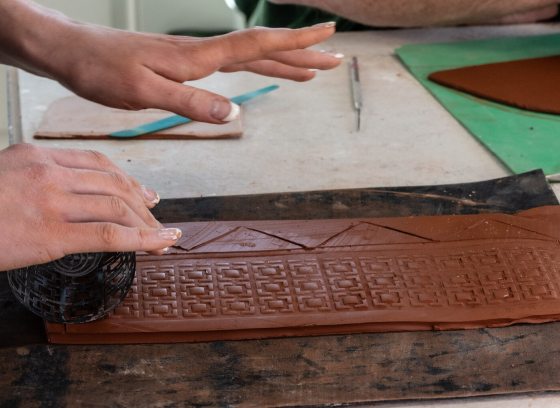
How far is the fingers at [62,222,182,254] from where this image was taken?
1.04 metres

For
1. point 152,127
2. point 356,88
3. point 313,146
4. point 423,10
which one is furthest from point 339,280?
point 423,10

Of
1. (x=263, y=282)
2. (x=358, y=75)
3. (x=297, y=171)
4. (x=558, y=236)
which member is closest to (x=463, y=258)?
(x=558, y=236)

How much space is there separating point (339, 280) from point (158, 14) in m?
2.27

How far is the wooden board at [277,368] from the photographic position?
1104mm

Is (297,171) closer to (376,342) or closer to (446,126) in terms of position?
(446,126)

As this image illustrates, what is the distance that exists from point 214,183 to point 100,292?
474 mm

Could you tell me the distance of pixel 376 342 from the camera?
3.93 ft

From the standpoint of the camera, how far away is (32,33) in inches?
55.2

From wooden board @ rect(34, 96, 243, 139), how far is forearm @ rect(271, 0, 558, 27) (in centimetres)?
60

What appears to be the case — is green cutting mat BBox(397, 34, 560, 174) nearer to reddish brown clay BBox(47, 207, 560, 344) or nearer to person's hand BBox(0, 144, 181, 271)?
reddish brown clay BBox(47, 207, 560, 344)

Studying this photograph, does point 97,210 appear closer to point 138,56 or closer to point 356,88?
point 138,56

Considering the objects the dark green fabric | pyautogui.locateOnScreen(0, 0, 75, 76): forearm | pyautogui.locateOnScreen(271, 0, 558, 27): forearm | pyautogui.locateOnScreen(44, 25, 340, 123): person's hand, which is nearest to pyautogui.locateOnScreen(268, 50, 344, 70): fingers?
pyautogui.locateOnScreen(44, 25, 340, 123): person's hand

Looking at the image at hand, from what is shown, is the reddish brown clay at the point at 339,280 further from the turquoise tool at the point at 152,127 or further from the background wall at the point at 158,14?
the background wall at the point at 158,14

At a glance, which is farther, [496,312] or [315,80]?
[315,80]
